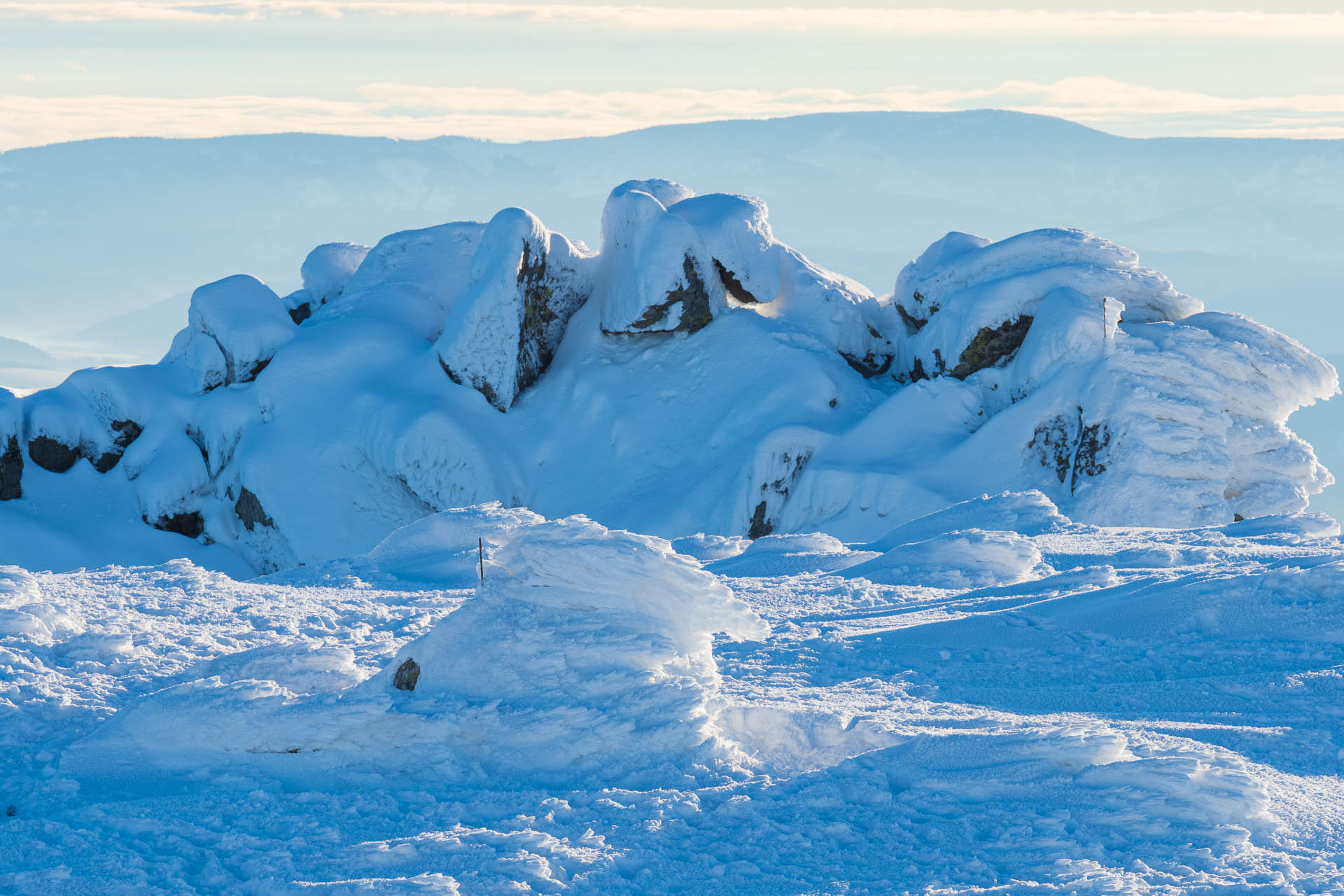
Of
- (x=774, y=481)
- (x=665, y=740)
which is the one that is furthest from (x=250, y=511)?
(x=665, y=740)

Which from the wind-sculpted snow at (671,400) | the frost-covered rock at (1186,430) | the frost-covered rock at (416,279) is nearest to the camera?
the frost-covered rock at (1186,430)

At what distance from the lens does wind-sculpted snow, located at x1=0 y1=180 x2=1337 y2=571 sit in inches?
683

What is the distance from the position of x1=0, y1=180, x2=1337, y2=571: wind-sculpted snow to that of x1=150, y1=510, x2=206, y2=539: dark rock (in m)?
0.04

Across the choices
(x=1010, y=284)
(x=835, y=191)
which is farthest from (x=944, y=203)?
(x=1010, y=284)

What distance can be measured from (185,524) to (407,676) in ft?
51.9

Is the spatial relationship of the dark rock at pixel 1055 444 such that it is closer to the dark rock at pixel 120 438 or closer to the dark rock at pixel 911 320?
the dark rock at pixel 911 320

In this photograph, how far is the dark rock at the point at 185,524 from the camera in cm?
2045

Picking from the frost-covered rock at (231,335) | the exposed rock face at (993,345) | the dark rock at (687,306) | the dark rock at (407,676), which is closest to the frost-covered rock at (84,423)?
the frost-covered rock at (231,335)

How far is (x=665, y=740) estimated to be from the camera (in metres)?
5.75

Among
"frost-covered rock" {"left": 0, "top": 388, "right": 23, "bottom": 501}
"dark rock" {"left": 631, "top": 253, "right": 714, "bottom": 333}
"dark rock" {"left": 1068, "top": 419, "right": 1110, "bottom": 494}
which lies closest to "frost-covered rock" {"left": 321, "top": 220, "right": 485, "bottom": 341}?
"dark rock" {"left": 631, "top": 253, "right": 714, "bottom": 333}

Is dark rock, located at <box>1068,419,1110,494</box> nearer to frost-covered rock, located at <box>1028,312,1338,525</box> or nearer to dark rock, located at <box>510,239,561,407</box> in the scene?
frost-covered rock, located at <box>1028,312,1338,525</box>

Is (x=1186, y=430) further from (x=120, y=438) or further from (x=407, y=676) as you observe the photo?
(x=120, y=438)

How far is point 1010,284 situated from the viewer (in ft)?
61.3

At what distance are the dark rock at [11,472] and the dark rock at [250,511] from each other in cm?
395
